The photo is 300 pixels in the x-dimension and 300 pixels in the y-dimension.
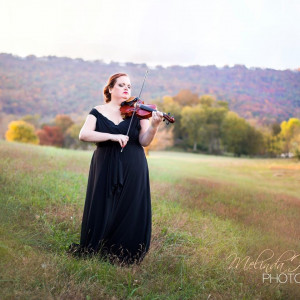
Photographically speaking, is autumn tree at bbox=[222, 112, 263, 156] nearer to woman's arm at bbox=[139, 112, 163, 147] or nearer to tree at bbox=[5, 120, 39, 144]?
woman's arm at bbox=[139, 112, 163, 147]

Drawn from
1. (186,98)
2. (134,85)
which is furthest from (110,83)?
(186,98)

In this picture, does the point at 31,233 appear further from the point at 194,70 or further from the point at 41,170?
the point at 194,70

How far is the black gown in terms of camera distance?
3.69 metres

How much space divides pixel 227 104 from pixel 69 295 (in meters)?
8.88

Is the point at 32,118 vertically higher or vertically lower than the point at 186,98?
lower

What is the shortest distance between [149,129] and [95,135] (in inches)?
21.9

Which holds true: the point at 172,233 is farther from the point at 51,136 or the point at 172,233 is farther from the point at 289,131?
the point at 51,136

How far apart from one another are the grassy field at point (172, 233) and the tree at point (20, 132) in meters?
5.41

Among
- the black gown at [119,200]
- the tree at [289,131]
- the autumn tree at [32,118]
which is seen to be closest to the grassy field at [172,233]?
the black gown at [119,200]

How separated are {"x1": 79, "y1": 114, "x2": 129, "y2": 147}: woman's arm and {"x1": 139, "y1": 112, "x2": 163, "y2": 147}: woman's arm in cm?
26

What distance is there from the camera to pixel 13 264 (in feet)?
11.4

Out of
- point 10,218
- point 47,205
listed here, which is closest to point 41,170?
point 47,205

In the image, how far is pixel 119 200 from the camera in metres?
3.71

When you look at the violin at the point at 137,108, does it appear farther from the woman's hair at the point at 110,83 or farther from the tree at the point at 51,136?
the tree at the point at 51,136
